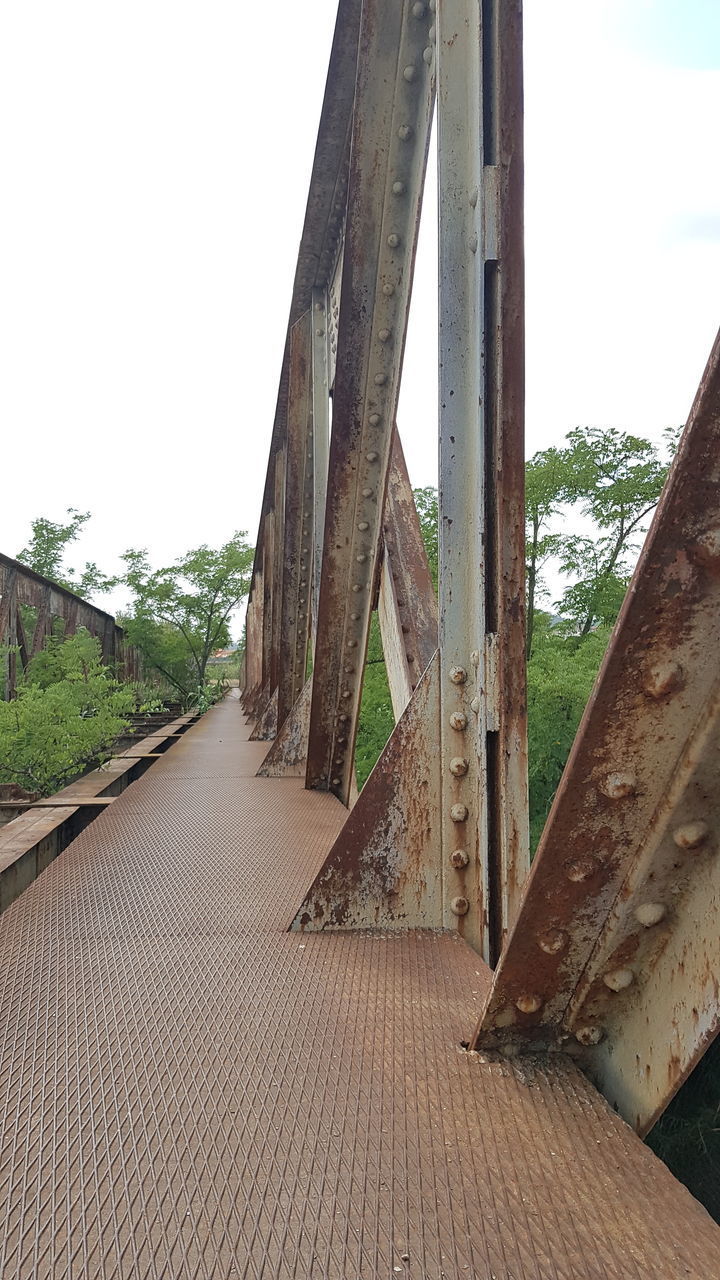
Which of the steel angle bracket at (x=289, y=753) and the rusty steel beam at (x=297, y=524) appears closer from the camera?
the steel angle bracket at (x=289, y=753)

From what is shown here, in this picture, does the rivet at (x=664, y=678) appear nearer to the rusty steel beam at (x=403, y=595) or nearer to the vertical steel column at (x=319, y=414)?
the rusty steel beam at (x=403, y=595)

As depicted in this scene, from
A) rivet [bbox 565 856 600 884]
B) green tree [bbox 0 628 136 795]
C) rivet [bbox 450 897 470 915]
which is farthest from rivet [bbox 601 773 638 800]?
green tree [bbox 0 628 136 795]

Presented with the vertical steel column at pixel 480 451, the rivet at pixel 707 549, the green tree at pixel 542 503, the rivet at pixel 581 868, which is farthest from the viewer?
the green tree at pixel 542 503

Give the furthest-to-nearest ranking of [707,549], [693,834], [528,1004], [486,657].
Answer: [486,657]
[528,1004]
[693,834]
[707,549]

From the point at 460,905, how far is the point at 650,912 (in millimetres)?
986

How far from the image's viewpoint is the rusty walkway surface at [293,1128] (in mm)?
957

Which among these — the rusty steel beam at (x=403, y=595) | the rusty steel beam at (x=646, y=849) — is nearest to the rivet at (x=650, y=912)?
the rusty steel beam at (x=646, y=849)

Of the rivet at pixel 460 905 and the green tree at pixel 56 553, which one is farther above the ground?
the green tree at pixel 56 553

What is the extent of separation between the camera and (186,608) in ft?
115

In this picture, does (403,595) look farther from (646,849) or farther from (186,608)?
(186,608)

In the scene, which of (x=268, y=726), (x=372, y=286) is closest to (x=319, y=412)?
(x=372, y=286)

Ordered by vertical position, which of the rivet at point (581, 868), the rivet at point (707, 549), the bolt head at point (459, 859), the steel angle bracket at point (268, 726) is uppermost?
the steel angle bracket at point (268, 726)

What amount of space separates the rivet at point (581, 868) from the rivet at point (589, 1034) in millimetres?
334

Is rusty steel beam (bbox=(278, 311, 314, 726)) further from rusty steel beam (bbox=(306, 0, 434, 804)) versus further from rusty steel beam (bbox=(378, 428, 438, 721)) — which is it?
rusty steel beam (bbox=(378, 428, 438, 721))
